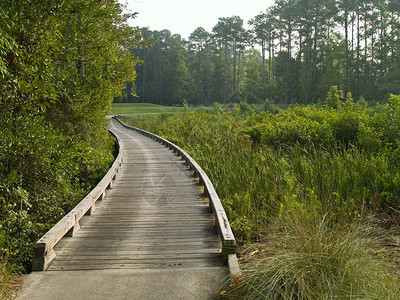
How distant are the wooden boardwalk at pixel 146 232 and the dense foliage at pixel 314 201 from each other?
67 cm

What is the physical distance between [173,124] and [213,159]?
1401cm

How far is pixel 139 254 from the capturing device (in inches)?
188

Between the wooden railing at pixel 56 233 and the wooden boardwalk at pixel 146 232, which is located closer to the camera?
the wooden railing at pixel 56 233

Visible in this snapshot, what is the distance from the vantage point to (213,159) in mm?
11633

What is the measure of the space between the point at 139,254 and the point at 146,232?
87 cm

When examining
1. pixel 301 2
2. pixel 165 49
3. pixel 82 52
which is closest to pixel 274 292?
pixel 82 52

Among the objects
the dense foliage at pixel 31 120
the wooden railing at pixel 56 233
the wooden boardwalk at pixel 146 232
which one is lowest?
the wooden boardwalk at pixel 146 232

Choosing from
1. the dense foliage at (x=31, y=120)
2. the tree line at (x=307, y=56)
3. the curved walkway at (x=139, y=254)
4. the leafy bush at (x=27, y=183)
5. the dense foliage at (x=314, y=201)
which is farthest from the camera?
the tree line at (x=307, y=56)

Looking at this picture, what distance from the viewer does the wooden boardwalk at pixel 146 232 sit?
4594mm

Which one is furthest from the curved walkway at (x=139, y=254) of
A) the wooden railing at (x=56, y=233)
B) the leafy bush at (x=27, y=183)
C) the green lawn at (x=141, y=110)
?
the green lawn at (x=141, y=110)

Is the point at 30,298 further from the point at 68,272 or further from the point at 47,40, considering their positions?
the point at 47,40

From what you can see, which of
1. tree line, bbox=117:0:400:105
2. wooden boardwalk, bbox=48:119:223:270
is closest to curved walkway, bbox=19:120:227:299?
wooden boardwalk, bbox=48:119:223:270

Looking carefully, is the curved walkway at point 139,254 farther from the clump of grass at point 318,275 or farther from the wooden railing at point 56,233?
the clump of grass at point 318,275

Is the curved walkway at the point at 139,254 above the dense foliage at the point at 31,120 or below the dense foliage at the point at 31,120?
below
